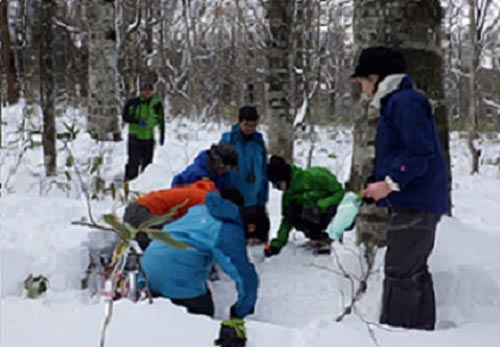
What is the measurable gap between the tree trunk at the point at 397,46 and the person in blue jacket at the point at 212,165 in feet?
2.97

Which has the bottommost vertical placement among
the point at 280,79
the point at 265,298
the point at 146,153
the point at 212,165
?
the point at 265,298

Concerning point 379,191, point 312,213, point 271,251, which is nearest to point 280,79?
point 312,213

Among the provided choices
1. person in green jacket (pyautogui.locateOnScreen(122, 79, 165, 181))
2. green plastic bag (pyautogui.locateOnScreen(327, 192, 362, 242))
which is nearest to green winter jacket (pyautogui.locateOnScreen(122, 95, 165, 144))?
person in green jacket (pyautogui.locateOnScreen(122, 79, 165, 181))

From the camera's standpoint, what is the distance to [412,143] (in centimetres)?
268

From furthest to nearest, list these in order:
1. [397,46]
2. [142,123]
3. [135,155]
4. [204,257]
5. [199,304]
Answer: [135,155] → [142,123] → [397,46] → [199,304] → [204,257]

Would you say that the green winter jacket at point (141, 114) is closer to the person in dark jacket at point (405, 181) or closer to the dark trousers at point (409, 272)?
the person in dark jacket at point (405, 181)

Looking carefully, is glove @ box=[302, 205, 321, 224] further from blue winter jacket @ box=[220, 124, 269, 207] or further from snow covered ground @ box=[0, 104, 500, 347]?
blue winter jacket @ box=[220, 124, 269, 207]

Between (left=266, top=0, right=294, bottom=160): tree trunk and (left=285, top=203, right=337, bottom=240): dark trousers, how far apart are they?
3015mm

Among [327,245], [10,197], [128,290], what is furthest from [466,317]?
[10,197]

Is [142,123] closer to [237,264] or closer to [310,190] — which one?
[310,190]

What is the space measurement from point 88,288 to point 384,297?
1.85 metres

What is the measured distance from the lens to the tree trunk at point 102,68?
973cm

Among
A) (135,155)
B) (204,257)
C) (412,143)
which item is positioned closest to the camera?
(412,143)

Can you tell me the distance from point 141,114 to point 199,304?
15.6 ft
